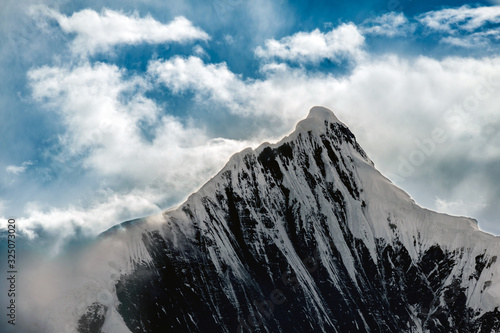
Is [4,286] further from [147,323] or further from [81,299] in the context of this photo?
[147,323]

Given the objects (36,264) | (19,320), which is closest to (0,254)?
(36,264)

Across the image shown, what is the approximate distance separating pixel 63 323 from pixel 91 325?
26.5 ft

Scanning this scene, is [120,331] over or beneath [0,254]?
beneath

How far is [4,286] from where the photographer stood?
Result: 190 m

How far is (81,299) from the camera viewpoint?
646 ft

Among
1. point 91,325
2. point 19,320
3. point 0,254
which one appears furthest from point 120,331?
point 0,254

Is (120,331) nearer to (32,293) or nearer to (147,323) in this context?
(147,323)

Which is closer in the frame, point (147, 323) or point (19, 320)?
point (19, 320)

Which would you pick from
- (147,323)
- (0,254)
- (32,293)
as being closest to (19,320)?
(32,293)

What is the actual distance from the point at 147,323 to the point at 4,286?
43768 millimetres

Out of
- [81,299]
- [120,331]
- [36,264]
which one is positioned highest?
[36,264]

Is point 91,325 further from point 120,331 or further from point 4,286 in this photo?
point 4,286

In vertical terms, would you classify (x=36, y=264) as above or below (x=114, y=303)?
above

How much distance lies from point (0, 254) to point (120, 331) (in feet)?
146
